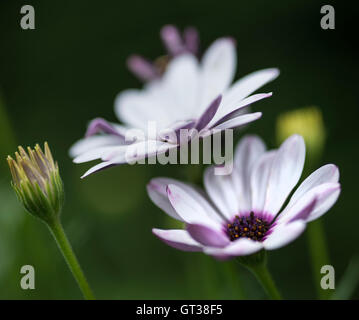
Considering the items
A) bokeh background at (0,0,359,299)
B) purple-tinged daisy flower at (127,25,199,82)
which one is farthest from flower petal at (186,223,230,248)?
bokeh background at (0,0,359,299)

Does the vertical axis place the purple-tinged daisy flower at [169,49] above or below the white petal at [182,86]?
above

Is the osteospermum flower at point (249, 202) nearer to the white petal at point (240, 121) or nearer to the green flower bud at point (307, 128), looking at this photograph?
the white petal at point (240, 121)

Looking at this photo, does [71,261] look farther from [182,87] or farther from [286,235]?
[182,87]

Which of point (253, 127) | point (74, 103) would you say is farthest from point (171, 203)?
point (74, 103)

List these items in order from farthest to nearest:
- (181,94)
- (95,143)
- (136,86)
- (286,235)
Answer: (136,86) → (181,94) → (95,143) → (286,235)

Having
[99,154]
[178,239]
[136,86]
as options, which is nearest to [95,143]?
[99,154]

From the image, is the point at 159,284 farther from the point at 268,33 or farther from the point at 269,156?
the point at 268,33

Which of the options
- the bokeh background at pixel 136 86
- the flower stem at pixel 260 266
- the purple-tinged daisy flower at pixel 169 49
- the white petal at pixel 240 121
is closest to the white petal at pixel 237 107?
the white petal at pixel 240 121
